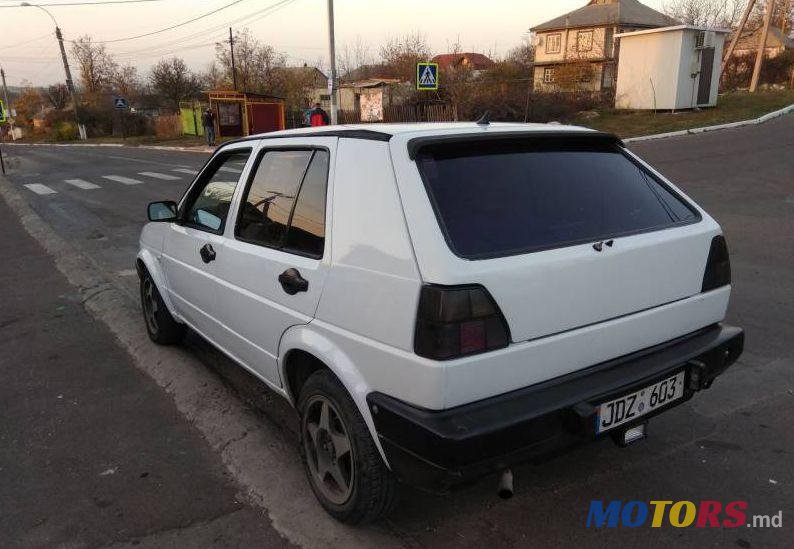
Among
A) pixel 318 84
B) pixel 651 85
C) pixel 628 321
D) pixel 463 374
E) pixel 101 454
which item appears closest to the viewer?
pixel 463 374

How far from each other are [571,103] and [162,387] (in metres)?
25.9

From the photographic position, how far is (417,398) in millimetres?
2131

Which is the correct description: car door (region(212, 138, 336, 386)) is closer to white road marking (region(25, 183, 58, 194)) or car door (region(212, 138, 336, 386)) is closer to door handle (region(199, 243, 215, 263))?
door handle (region(199, 243, 215, 263))

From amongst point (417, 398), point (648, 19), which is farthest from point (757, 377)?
point (648, 19)

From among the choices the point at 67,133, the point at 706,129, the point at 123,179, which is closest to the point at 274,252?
the point at 123,179

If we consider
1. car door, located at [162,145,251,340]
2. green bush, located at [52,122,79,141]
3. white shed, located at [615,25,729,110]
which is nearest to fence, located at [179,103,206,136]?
green bush, located at [52,122,79,141]

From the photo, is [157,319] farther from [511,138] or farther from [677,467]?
[677,467]

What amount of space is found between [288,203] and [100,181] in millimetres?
17317

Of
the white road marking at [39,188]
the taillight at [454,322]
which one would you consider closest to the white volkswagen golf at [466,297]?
the taillight at [454,322]

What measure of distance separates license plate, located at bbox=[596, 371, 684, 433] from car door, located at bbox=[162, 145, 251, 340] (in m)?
2.25

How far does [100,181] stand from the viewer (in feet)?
58.9

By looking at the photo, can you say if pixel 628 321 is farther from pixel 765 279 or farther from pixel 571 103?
pixel 571 103

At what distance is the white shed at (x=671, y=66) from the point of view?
72.9 ft

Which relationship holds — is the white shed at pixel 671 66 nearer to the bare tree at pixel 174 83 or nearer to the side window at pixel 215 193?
the side window at pixel 215 193
